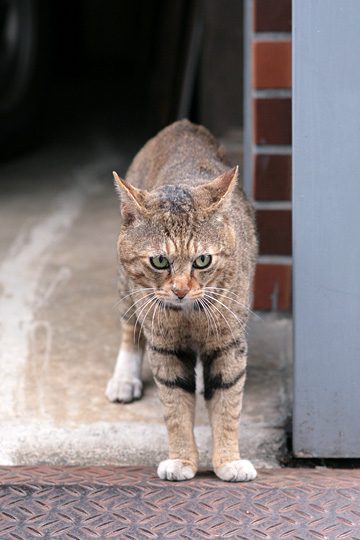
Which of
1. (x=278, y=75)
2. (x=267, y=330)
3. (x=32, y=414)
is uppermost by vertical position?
(x=278, y=75)

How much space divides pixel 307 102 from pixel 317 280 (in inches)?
22.3

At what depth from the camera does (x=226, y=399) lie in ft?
10.1

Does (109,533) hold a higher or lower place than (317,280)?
lower

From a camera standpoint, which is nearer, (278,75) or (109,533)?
(109,533)

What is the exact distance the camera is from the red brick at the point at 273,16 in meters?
3.96

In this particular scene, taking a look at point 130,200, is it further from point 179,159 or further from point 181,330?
point 179,159

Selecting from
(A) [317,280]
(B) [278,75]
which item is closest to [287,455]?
(A) [317,280]

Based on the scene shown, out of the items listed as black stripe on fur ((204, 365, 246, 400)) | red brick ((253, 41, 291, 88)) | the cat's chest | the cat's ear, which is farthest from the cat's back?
black stripe on fur ((204, 365, 246, 400))

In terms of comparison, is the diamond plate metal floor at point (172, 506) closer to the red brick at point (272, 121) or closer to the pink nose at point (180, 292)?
the pink nose at point (180, 292)

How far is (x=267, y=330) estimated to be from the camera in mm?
4227

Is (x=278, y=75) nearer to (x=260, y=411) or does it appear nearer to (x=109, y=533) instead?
(x=260, y=411)

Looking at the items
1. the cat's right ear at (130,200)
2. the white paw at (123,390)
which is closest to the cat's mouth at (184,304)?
the cat's right ear at (130,200)

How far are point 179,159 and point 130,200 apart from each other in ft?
2.31

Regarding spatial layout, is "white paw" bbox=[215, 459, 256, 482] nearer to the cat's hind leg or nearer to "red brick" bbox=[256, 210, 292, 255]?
the cat's hind leg
